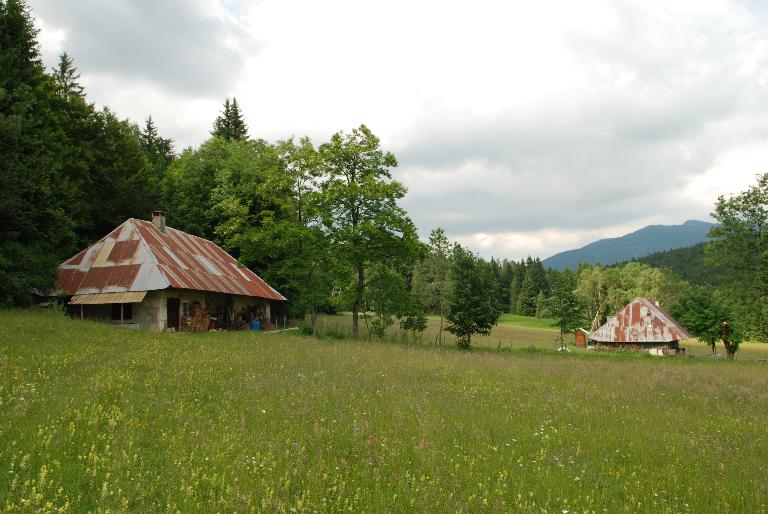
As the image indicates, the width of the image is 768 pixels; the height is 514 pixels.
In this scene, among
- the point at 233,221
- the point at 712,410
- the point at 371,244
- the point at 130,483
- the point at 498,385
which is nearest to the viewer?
the point at 130,483

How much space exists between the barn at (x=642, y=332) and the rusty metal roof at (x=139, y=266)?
4542 centimetres

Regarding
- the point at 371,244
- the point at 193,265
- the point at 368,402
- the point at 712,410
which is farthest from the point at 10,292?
the point at 712,410

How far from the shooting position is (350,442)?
8961 mm

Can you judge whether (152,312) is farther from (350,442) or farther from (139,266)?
(350,442)

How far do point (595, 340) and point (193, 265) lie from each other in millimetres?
50473

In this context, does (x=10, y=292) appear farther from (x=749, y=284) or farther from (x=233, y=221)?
(x=749, y=284)

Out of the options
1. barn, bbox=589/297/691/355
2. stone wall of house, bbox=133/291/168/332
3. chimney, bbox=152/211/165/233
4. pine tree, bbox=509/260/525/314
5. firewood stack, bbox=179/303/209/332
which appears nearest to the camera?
stone wall of house, bbox=133/291/168/332

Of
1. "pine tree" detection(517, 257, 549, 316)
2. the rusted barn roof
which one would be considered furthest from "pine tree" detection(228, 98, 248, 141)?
"pine tree" detection(517, 257, 549, 316)

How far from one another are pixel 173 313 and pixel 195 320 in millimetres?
1562

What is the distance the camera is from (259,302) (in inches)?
1916

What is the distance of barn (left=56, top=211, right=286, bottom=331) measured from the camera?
3438cm

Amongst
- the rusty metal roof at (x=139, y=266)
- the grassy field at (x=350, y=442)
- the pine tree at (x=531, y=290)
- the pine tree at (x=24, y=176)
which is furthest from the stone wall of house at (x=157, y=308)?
the pine tree at (x=531, y=290)

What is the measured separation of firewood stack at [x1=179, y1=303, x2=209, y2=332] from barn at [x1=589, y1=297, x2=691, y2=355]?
46900 millimetres

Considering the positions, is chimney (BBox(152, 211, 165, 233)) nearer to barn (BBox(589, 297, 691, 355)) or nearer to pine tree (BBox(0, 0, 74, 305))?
Result: pine tree (BBox(0, 0, 74, 305))
